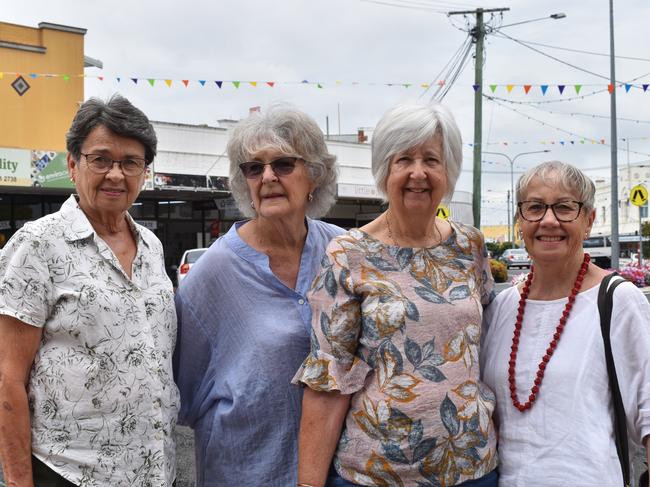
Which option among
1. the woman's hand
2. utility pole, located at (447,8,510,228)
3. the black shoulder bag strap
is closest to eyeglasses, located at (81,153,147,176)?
the woman's hand

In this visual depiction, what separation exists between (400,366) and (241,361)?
67 centimetres

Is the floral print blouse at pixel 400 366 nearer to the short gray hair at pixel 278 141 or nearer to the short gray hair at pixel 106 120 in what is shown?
the short gray hair at pixel 278 141

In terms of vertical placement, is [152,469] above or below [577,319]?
below

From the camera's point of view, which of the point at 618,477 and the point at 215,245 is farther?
the point at 215,245

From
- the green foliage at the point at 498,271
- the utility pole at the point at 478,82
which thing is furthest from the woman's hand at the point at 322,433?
the green foliage at the point at 498,271

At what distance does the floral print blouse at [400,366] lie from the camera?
88.6 inches

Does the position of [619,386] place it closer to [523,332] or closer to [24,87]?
[523,332]

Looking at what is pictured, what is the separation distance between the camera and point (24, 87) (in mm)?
19797

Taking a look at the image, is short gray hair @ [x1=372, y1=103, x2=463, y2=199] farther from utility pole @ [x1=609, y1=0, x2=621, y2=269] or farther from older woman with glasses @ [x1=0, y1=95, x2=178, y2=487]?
utility pole @ [x1=609, y1=0, x2=621, y2=269]

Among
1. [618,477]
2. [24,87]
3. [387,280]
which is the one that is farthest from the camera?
[24,87]

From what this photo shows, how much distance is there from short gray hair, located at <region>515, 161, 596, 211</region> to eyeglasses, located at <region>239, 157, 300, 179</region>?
0.81 m

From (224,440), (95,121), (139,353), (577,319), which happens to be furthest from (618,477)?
(95,121)

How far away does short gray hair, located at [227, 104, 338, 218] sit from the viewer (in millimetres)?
2688

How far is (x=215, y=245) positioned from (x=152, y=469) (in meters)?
0.83
